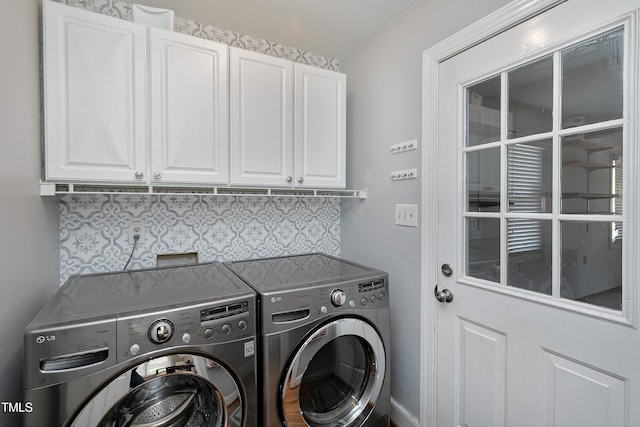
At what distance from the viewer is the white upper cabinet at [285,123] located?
1.62m

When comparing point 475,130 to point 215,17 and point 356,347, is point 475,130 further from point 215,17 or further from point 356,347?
point 215,17

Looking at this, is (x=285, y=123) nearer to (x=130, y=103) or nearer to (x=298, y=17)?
(x=298, y=17)

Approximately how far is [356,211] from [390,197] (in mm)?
396

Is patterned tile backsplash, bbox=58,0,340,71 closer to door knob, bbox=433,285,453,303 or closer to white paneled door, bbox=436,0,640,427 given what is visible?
white paneled door, bbox=436,0,640,427

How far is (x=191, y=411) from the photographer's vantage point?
123 centimetres

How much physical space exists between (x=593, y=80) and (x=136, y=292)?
196cm

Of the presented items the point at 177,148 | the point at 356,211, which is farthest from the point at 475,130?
the point at 177,148

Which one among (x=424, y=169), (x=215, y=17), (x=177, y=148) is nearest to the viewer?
(x=177, y=148)

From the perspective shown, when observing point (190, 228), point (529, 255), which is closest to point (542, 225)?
point (529, 255)

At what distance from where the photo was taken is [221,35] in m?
1.91

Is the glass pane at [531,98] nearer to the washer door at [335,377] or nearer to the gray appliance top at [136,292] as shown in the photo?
the washer door at [335,377]

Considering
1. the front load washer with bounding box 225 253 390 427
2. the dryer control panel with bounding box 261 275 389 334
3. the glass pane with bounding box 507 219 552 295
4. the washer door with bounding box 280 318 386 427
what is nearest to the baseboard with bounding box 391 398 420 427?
the front load washer with bounding box 225 253 390 427

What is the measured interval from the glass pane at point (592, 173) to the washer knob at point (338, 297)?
0.96 metres

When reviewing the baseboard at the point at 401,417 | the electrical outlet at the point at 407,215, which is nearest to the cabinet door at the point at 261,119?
the electrical outlet at the point at 407,215
